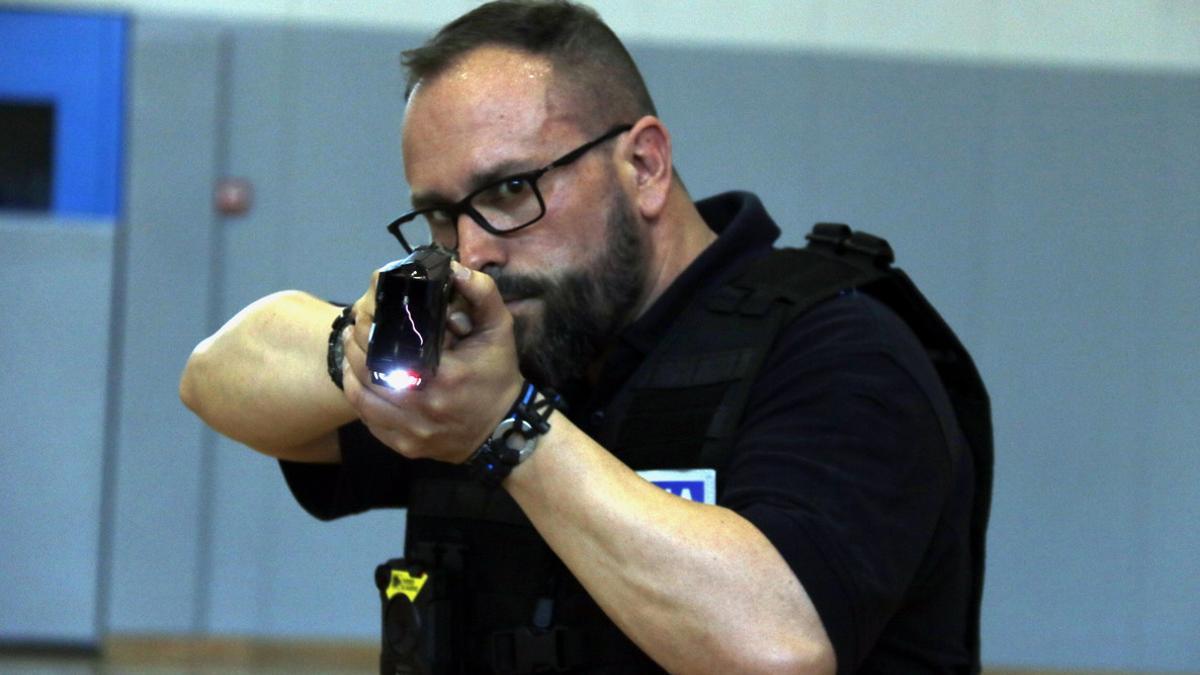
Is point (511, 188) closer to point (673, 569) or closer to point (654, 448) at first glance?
point (654, 448)

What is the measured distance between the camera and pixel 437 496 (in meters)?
1.72

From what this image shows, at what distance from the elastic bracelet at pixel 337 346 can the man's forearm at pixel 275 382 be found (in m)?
0.05

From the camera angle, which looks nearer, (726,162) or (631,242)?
(631,242)

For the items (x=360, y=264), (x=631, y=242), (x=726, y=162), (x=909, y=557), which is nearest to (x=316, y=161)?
(x=360, y=264)

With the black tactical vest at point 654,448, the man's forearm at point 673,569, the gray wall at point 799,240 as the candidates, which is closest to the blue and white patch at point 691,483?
the black tactical vest at point 654,448

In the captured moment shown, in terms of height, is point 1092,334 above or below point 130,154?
below

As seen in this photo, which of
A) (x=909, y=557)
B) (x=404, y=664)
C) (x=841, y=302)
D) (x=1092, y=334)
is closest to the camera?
(x=909, y=557)

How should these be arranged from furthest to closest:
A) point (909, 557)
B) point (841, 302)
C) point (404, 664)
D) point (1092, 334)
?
point (1092, 334), point (404, 664), point (841, 302), point (909, 557)

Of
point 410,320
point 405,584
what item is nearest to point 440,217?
point 405,584

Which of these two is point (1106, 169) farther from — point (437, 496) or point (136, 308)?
point (437, 496)

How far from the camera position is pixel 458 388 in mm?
1230

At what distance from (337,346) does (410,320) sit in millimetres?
323

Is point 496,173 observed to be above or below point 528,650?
above

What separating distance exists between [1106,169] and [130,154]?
331 centimetres
